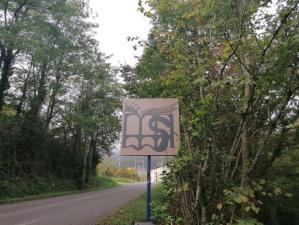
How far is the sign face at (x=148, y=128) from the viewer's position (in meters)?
5.56

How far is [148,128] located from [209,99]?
226 cm

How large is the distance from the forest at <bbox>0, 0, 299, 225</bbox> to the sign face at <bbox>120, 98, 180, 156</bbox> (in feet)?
0.92

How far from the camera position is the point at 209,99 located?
360 centimetres

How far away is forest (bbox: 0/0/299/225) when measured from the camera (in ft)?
11.3

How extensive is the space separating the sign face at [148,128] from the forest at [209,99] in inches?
11.0

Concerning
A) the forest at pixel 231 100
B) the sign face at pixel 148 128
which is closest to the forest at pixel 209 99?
the forest at pixel 231 100

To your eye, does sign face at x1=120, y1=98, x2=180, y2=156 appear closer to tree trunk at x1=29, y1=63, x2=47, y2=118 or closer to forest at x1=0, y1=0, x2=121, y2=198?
forest at x1=0, y1=0, x2=121, y2=198

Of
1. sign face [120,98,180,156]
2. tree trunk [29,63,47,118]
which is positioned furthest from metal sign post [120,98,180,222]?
tree trunk [29,63,47,118]

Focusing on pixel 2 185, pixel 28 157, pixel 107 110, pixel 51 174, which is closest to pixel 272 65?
pixel 2 185

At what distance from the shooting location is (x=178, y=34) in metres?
5.39

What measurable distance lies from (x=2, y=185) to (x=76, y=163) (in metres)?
13.3

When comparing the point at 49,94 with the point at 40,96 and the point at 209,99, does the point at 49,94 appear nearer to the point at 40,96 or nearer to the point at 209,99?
the point at 40,96

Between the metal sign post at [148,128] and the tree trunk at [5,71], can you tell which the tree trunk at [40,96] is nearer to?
the tree trunk at [5,71]

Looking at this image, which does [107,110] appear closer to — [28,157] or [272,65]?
[28,157]
